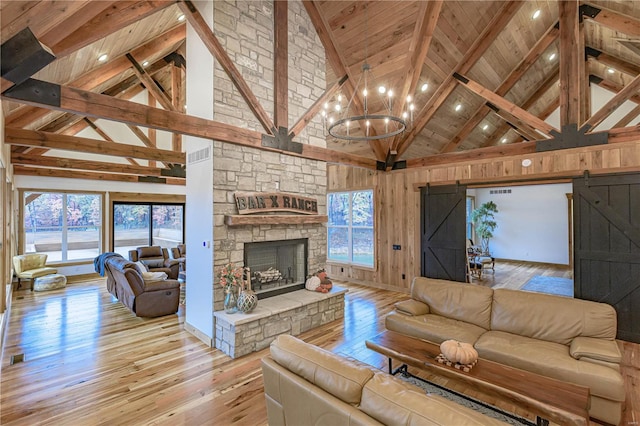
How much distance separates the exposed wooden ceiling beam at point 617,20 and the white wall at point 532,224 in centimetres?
561

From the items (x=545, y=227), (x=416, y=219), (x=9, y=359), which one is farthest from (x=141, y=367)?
(x=545, y=227)

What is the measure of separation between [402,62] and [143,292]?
6.68 meters

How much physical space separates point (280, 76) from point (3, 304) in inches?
236

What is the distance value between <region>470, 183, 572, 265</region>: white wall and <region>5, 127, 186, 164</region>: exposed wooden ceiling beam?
1133 centimetres

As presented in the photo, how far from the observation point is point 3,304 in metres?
4.83

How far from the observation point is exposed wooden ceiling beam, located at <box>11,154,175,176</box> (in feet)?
22.8

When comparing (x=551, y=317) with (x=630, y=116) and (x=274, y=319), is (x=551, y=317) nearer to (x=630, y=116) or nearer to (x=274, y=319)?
(x=274, y=319)

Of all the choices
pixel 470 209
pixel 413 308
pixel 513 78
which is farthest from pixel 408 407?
pixel 470 209

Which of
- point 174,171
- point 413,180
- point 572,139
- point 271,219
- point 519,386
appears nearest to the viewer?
point 519,386

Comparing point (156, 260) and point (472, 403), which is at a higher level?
point (156, 260)

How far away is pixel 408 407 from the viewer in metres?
1.42

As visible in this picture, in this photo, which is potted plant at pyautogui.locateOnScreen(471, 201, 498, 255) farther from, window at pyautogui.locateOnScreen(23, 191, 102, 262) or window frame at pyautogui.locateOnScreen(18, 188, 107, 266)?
window at pyautogui.locateOnScreen(23, 191, 102, 262)

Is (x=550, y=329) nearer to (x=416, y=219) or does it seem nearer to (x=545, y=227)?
(x=416, y=219)

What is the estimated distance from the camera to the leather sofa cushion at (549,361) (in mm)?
2475
